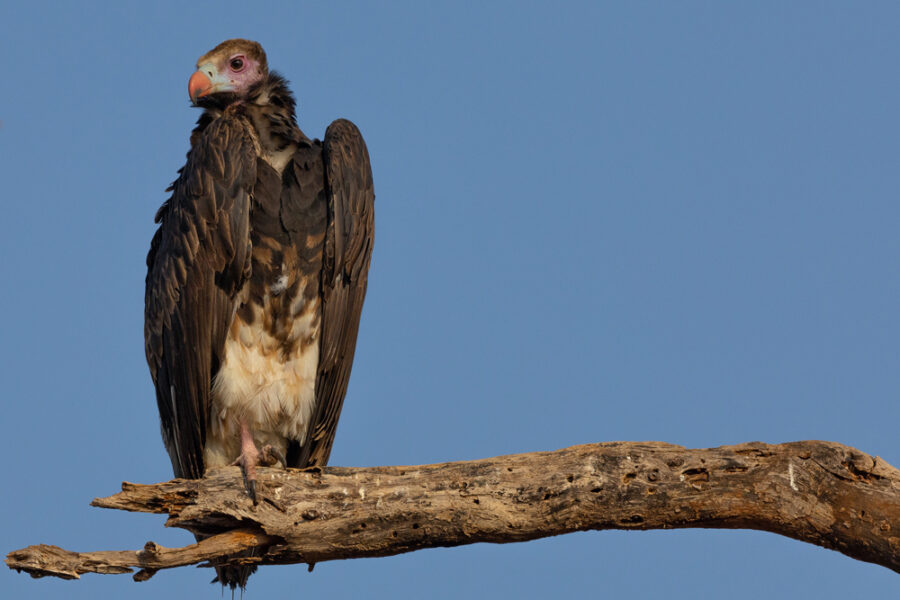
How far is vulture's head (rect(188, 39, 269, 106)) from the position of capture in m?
7.35

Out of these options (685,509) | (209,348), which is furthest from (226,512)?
(685,509)

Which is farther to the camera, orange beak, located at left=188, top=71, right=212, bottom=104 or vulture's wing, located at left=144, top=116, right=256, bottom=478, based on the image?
orange beak, located at left=188, top=71, right=212, bottom=104

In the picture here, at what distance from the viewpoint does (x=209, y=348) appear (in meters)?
6.35

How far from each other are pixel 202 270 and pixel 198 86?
175cm

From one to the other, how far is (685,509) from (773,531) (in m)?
0.48

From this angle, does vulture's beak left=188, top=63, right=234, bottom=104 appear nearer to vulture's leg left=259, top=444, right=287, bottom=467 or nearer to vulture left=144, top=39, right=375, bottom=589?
vulture left=144, top=39, right=375, bottom=589

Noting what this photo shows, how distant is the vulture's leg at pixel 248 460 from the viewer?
5504 mm

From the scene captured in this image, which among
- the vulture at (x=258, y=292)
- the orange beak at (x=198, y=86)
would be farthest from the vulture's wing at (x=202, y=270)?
the orange beak at (x=198, y=86)

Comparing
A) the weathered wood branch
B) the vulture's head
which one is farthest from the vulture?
the weathered wood branch

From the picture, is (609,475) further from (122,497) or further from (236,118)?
(236,118)

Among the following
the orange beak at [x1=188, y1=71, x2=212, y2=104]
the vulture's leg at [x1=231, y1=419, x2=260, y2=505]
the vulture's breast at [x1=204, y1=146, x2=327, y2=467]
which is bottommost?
the vulture's leg at [x1=231, y1=419, x2=260, y2=505]

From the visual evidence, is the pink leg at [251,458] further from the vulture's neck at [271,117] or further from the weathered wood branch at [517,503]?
the vulture's neck at [271,117]

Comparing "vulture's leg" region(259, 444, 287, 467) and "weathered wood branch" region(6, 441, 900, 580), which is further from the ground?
"vulture's leg" region(259, 444, 287, 467)

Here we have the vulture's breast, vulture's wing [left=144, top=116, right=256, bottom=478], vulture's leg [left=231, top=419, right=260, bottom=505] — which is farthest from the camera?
the vulture's breast
